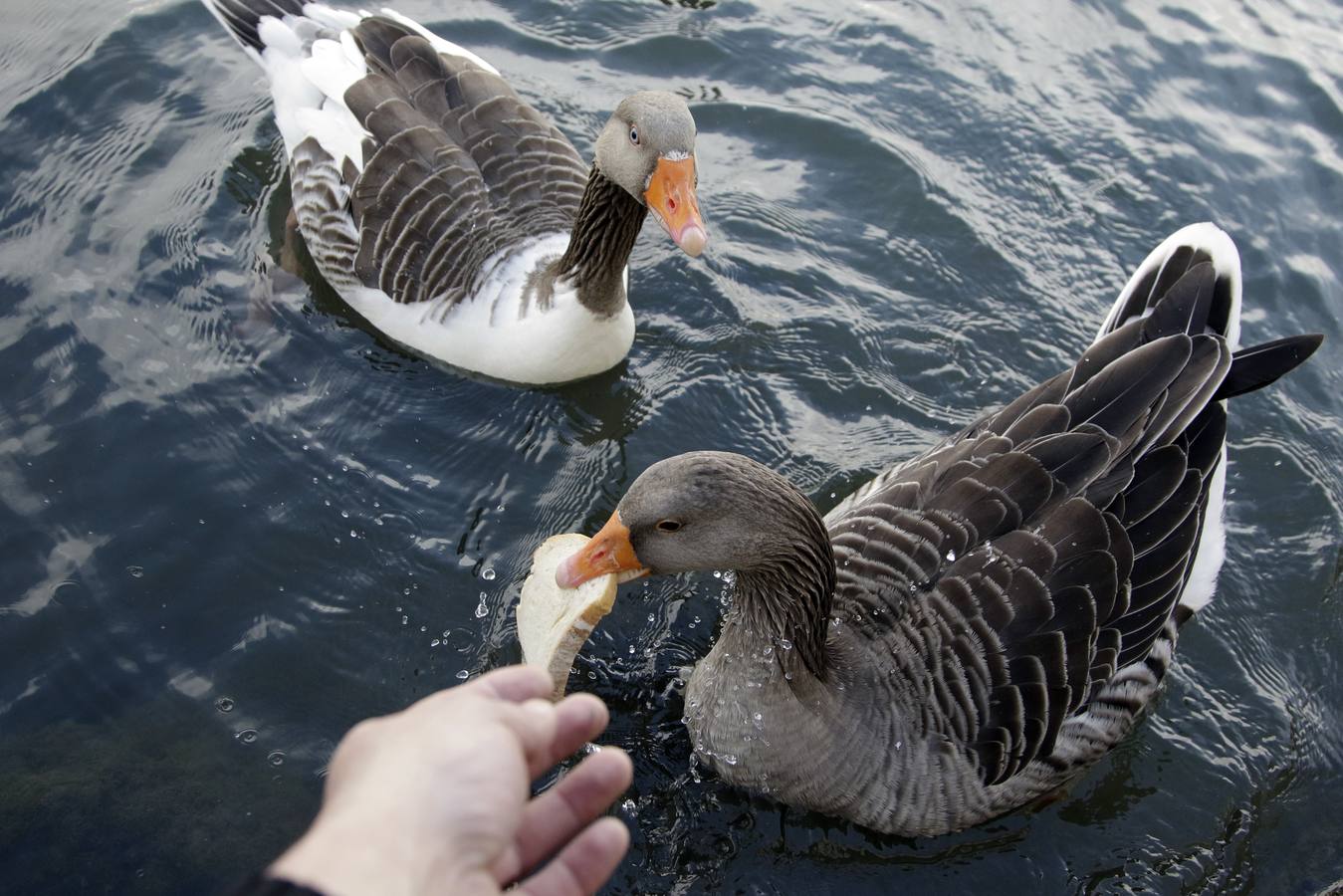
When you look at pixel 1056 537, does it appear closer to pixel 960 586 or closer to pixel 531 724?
pixel 960 586

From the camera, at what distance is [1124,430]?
432cm

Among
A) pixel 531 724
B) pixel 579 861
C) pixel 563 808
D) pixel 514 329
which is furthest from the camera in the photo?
pixel 514 329

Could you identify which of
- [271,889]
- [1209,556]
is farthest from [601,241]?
[271,889]

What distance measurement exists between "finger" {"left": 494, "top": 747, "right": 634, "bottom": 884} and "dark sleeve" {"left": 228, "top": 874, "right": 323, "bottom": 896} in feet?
A: 2.34

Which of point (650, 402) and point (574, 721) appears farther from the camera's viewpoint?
point (650, 402)

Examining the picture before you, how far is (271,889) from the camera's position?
1.79 metres

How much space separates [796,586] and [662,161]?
2133 mm

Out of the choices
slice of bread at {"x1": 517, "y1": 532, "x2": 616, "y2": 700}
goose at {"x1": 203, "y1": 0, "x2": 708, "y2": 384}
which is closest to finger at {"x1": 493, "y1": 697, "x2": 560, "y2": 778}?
slice of bread at {"x1": 517, "y1": 532, "x2": 616, "y2": 700}

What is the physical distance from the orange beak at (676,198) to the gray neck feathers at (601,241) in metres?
0.27

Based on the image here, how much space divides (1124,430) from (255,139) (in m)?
5.39

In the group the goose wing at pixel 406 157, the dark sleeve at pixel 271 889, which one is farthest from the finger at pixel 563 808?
the goose wing at pixel 406 157

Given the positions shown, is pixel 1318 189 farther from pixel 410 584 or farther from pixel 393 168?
pixel 410 584

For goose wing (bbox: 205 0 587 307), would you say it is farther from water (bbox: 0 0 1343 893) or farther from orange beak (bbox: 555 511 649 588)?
orange beak (bbox: 555 511 649 588)

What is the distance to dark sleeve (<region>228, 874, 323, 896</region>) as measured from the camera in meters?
1.78
